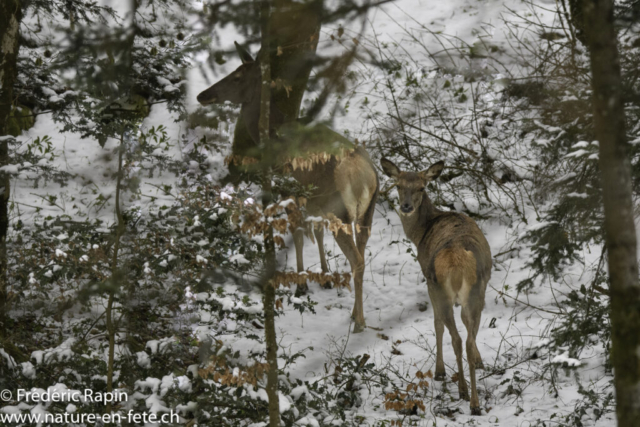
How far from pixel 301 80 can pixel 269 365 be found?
440 centimetres

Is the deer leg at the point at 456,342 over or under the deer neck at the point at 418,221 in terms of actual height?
under

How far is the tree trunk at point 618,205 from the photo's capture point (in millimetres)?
2512

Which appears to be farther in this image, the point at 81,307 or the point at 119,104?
the point at 81,307

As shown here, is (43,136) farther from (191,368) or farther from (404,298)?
(191,368)

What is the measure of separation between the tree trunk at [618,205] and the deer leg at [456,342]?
3.19m

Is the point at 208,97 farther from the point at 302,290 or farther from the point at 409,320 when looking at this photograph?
the point at 409,320

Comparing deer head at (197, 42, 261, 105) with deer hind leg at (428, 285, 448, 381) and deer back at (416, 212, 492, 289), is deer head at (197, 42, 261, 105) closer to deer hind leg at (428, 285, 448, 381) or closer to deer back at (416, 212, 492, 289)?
deer back at (416, 212, 492, 289)

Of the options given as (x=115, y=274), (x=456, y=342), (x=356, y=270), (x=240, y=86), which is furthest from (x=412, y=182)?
(x=115, y=274)

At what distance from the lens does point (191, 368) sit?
4242mm

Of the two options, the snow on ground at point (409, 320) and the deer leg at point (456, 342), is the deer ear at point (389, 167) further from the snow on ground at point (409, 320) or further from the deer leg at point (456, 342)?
the deer leg at point (456, 342)

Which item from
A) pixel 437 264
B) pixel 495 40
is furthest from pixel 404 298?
pixel 495 40

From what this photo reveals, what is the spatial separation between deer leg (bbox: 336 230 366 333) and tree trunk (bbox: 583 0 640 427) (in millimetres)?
4722

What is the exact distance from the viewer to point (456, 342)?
5.77 metres

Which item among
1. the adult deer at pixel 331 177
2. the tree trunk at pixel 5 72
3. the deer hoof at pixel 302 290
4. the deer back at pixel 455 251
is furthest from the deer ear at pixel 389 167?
the tree trunk at pixel 5 72
